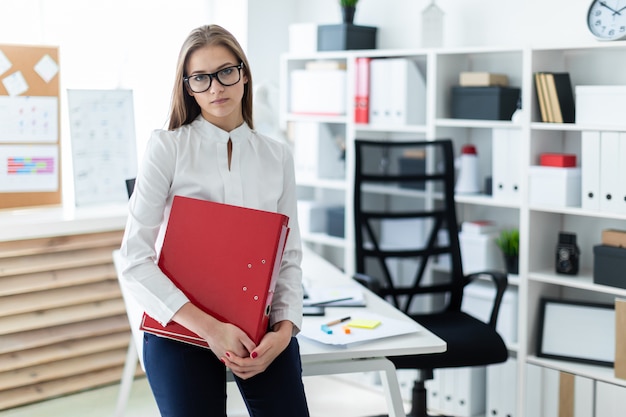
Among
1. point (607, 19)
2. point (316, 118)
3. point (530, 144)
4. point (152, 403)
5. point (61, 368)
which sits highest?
point (607, 19)

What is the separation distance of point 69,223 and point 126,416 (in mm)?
858

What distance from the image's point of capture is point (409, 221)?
376 cm

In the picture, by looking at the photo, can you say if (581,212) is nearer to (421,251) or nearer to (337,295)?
(421,251)

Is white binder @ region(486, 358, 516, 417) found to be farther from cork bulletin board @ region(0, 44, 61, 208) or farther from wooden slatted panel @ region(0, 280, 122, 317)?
cork bulletin board @ region(0, 44, 61, 208)

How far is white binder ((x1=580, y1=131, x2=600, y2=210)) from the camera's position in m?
3.11

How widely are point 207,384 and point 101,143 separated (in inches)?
77.9

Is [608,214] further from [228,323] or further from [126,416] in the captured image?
[126,416]

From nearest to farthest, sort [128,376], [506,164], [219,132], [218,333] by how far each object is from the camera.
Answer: [218,333]
[219,132]
[128,376]
[506,164]

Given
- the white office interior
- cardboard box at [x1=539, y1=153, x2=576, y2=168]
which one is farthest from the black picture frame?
cardboard box at [x1=539, y1=153, x2=576, y2=168]

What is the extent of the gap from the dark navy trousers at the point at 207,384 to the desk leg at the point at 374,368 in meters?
0.11

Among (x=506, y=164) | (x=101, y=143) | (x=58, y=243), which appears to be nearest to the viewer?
(x=506, y=164)

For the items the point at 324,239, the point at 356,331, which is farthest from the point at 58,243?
the point at 356,331

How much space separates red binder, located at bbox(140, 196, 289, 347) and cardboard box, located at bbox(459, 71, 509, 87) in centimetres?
180

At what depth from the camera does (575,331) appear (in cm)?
331
